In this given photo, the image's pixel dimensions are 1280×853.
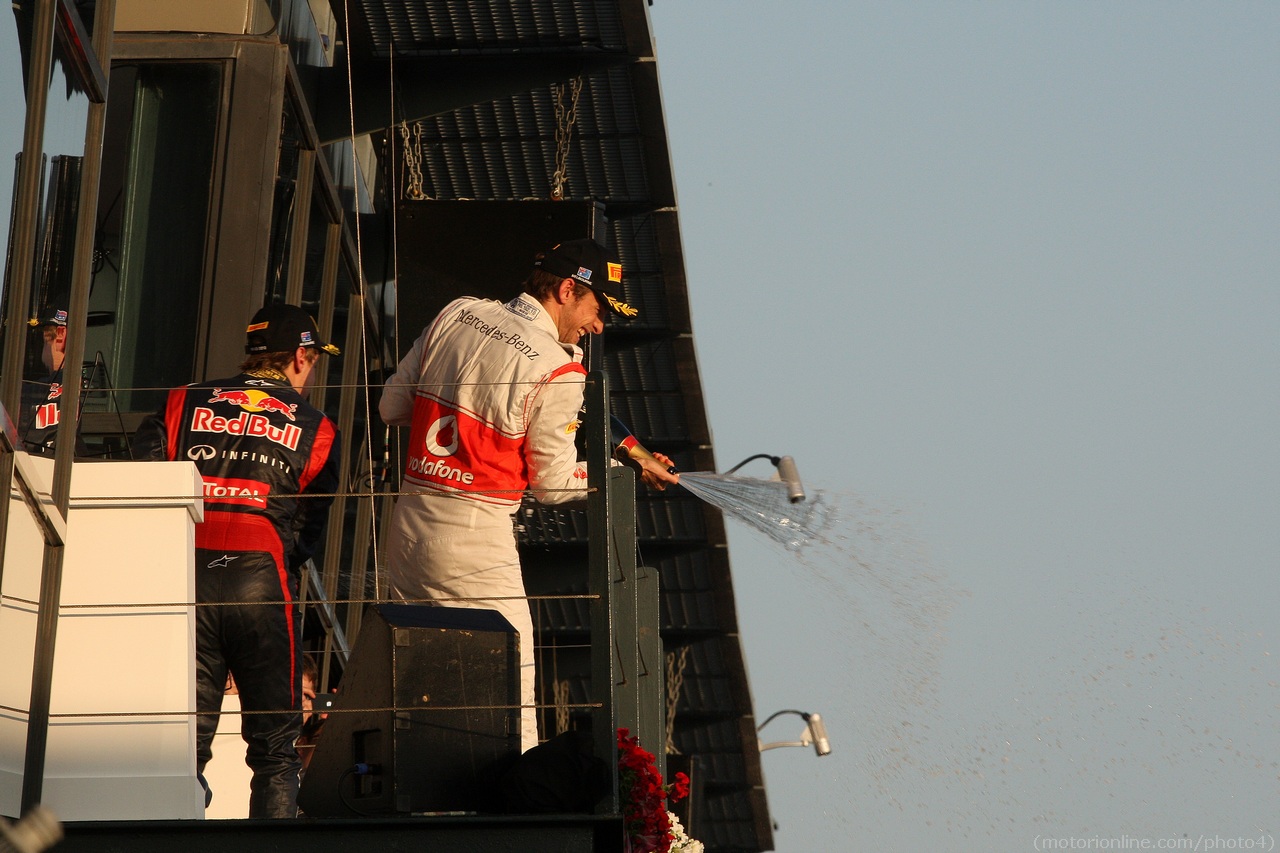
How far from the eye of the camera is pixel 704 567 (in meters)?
19.7

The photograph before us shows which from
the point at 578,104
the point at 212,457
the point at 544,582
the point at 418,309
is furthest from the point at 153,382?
the point at 544,582

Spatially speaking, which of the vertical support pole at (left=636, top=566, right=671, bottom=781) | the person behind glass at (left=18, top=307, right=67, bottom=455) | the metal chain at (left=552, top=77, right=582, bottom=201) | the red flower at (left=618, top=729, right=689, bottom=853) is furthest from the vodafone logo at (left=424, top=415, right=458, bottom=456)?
the metal chain at (left=552, top=77, right=582, bottom=201)

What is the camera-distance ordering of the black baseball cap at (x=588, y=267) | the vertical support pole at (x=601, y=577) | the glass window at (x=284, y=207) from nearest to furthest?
the vertical support pole at (x=601, y=577) → the black baseball cap at (x=588, y=267) → the glass window at (x=284, y=207)

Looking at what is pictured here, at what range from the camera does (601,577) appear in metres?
5.46

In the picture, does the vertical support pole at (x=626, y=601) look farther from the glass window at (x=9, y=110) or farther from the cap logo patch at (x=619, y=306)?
the glass window at (x=9, y=110)

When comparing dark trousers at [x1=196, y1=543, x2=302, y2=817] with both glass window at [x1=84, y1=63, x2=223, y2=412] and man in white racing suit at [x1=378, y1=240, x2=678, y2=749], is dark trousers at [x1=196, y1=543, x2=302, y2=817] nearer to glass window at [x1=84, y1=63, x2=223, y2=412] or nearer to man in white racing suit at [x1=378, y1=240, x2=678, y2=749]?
man in white racing suit at [x1=378, y1=240, x2=678, y2=749]

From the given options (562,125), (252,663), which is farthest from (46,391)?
(562,125)

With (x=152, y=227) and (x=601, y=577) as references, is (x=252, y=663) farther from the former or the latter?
(x=152, y=227)

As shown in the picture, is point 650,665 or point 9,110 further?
point 650,665

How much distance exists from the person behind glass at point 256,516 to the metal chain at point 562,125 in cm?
620

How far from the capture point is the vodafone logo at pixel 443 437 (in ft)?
22.4

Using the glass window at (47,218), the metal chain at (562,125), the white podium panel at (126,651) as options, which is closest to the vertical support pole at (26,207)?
the glass window at (47,218)

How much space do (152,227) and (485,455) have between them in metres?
4.30

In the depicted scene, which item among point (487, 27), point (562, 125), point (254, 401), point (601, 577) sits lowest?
point (601, 577)
